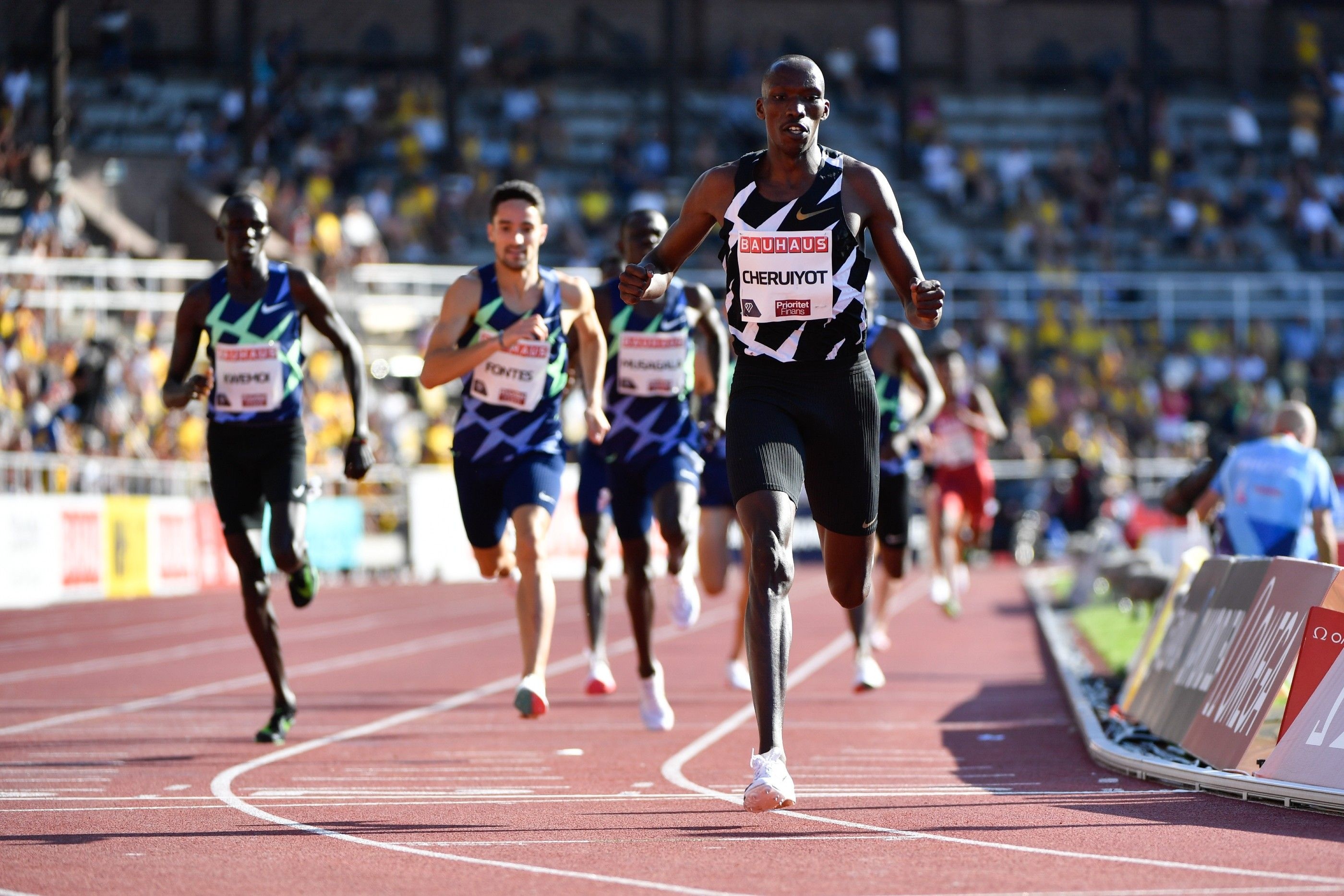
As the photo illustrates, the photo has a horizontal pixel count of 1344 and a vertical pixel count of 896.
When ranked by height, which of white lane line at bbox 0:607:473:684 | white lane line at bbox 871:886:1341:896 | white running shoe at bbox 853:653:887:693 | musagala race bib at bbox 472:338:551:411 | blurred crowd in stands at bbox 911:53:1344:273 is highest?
blurred crowd in stands at bbox 911:53:1344:273

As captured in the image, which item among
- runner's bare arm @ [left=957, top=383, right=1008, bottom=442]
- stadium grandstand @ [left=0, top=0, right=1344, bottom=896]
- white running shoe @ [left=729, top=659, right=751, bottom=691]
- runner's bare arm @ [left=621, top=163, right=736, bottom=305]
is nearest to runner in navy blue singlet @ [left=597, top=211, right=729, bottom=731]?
stadium grandstand @ [left=0, top=0, right=1344, bottom=896]

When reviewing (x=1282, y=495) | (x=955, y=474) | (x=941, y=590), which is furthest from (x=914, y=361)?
(x=955, y=474)

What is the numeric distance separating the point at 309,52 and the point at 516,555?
34.3m

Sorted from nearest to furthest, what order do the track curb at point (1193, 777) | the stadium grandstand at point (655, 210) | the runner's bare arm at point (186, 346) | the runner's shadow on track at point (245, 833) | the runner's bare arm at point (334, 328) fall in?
the runner's shadow on track at point (245, 833), the track curb at point (1193, 777), the runner's bare arm at point (186, 346), the runner's bare arm at point (334, 328), the stadium grandstand at point (655, 210)

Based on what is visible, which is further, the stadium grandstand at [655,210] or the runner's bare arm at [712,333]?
the stadium grandstand at [655,210]

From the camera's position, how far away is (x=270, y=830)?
6328 millimetres

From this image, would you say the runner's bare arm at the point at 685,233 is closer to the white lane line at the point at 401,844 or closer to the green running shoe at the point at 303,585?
the white lane line at the point at 401,844

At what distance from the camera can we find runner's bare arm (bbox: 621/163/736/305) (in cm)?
655

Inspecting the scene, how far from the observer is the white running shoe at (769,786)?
601 cm

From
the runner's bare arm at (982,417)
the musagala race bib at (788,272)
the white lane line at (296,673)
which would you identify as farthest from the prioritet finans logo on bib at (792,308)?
the runner's bare arm at (982,417)

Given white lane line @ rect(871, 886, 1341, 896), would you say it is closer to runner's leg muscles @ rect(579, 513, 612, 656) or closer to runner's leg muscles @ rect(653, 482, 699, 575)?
runner's leg muscles @ rect(653, 482, 699, 575)

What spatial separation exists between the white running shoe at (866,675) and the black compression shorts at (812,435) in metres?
4.08

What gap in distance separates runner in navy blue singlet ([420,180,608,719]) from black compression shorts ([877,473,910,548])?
3472 millimetres

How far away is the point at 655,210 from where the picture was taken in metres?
14.8
